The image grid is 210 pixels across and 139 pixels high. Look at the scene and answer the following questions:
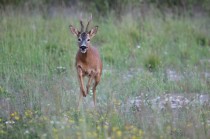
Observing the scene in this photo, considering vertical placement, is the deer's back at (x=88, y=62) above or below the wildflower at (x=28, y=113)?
above

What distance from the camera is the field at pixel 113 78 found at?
7.89m

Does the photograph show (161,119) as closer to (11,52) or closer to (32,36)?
(11,52)

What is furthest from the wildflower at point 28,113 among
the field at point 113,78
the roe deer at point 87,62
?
the roe deer at point 87,62

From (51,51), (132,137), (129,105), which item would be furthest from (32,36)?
(132,137)

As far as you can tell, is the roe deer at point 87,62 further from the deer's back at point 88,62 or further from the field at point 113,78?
the field at point 113,78

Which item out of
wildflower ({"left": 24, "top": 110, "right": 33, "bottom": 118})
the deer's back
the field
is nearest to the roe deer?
the deer's back

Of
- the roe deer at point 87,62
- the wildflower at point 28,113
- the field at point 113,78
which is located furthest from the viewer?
Result: the roe deer at point 87,62

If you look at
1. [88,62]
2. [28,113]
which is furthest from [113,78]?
[28,113]

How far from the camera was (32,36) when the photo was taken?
14.5 metres

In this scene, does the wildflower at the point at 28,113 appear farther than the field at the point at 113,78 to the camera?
Yes

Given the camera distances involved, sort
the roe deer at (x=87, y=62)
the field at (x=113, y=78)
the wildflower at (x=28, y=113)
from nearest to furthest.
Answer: the field at (x=113, y=78)
the wildflower at (x=28, y=113)
the roe deer at (x=87, y=62)

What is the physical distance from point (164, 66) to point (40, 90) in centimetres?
438

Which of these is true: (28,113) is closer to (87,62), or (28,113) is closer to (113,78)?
(87,62)

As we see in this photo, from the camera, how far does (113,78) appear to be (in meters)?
11.8
